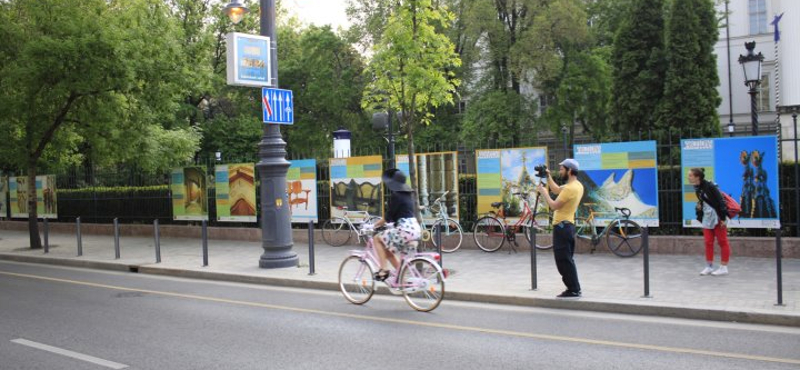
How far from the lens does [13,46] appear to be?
653 inches

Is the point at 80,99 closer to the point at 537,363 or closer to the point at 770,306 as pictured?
the point at 537,363

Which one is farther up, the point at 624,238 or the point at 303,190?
the point at 303,190

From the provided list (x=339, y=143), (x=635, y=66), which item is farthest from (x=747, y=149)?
(x=339, y=143)

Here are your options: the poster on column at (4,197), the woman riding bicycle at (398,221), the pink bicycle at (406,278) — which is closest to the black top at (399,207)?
the woman riding bicycle at (398,221)

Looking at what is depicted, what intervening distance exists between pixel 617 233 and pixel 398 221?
20.5 feet

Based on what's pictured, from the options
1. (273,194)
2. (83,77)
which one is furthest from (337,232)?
(83,77)

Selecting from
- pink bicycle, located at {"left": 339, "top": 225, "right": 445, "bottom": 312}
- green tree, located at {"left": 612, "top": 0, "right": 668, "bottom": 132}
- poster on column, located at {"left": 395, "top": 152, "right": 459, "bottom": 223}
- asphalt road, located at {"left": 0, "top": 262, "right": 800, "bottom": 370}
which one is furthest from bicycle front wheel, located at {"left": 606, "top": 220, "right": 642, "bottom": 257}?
green tree, located at {"left": 612, "top": 0, "right": 668, "bottom": 132}

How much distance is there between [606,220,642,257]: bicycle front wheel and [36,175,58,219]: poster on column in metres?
19.8

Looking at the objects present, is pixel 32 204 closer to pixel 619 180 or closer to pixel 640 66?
pixel 619 180

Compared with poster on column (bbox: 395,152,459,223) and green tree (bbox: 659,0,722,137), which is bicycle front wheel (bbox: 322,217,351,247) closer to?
poster on column (bbox: 395,152,459,223)

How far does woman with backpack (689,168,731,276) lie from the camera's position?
9.74 meters

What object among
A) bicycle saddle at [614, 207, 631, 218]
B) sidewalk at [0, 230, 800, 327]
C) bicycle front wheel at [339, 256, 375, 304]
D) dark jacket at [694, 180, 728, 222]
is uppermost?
dark jacket at [694, 180, 728, 222]

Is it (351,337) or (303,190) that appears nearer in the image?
(351,337)

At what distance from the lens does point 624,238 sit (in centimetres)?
1238
